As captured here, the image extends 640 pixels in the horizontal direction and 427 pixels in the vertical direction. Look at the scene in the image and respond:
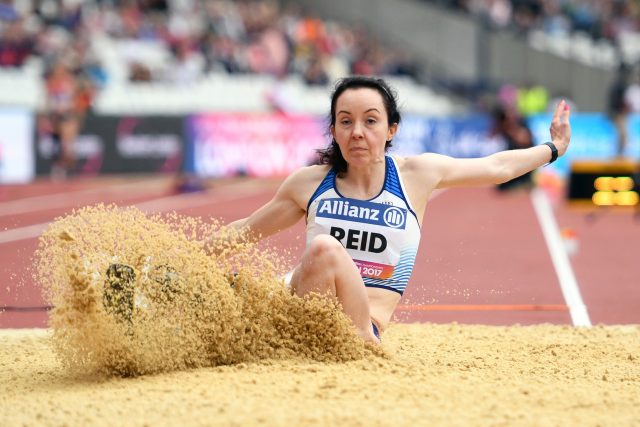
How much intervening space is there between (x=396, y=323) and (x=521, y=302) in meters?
1.60

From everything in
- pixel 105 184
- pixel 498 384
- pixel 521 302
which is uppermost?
pixel 498 384

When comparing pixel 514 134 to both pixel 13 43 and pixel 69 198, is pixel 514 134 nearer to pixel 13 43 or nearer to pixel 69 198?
pixel 69 198

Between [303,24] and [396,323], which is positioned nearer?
[396,323]

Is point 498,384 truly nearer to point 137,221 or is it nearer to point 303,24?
point 137,221

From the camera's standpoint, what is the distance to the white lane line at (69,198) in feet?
52.1

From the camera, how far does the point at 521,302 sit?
8.41 meters

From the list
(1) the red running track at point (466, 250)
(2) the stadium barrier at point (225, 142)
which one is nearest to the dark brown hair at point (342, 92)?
(1) the red running track at point (466, 250)

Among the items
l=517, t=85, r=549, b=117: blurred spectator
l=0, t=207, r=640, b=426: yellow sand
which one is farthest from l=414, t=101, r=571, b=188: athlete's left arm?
l=517, t=85, r=549, b=117: blurred spectator

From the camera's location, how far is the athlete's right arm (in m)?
→ 5.56

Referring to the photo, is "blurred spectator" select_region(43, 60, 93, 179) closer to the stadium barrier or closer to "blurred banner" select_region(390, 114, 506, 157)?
the stadium barrier

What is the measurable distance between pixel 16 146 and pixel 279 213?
16425 millimetres

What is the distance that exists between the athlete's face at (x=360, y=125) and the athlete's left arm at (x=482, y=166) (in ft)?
1.17

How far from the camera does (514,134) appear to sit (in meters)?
19.8

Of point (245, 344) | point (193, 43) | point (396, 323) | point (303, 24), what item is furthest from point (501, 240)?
point (303, 24)
